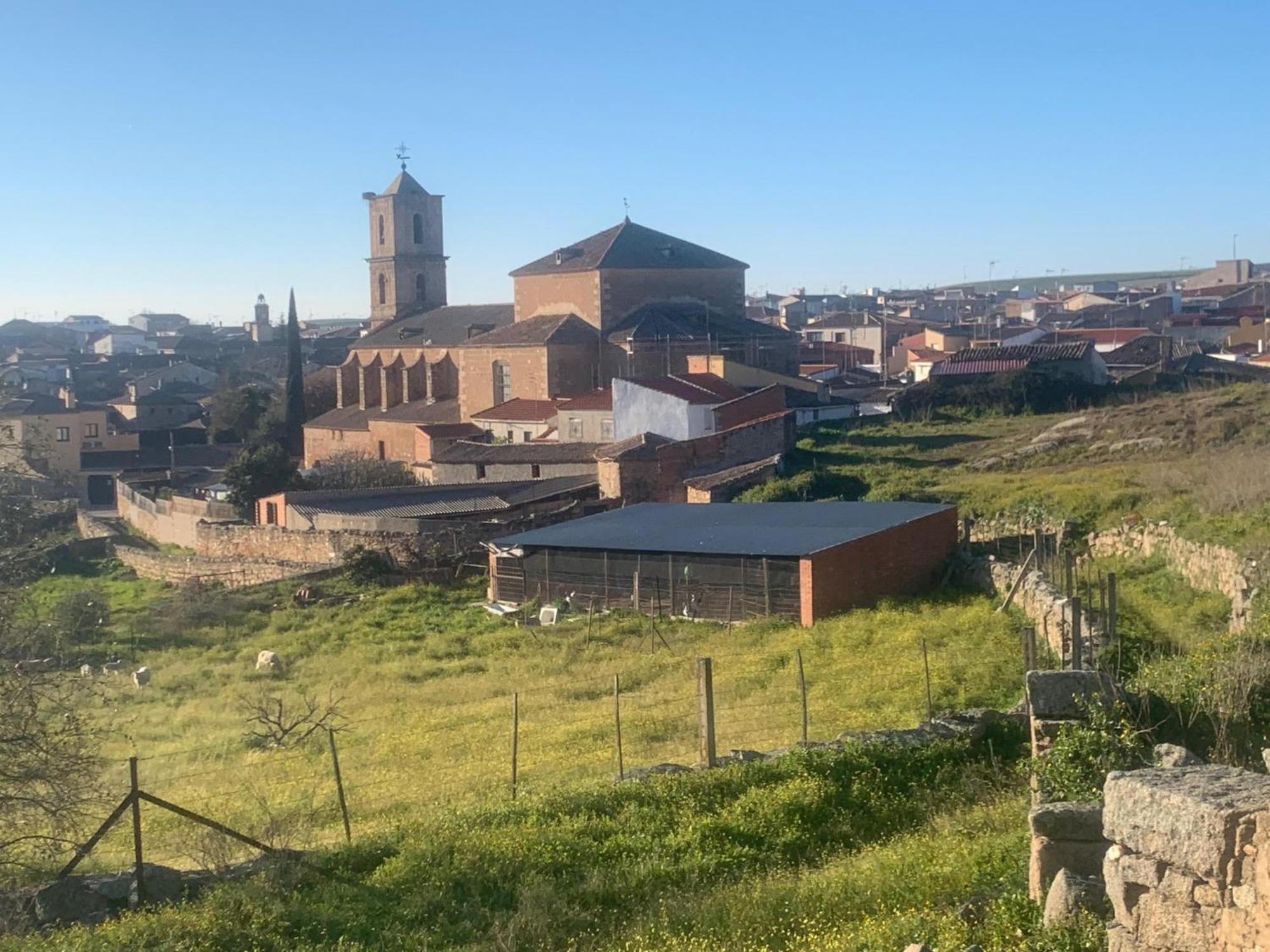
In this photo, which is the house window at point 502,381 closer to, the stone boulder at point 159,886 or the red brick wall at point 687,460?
the red brick wall at point 687,460

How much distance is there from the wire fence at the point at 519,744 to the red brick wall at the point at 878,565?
2575 mm

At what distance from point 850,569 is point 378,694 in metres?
6.29

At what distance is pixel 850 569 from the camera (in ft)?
58.4

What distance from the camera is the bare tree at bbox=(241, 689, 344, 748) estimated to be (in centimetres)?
1368

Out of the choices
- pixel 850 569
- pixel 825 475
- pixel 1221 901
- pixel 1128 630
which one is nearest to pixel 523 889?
pixel 1221 901

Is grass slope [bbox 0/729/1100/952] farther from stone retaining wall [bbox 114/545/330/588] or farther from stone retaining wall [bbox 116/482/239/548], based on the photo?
stone retaining wall [bbox 116/482/239/548]

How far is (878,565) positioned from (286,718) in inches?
316

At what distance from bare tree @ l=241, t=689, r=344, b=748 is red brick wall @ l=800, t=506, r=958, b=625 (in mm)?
6071

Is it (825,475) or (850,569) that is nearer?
(850,569)

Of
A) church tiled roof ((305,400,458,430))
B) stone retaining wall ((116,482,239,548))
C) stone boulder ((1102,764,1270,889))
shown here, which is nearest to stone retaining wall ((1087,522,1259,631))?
stone boulder ((1102,764,1270,889))

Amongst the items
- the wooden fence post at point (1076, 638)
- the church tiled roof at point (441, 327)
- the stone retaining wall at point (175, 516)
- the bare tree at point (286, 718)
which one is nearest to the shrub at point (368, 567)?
the bare tree at point (286, 718)

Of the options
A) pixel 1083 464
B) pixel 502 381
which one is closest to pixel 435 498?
pixel 502 381

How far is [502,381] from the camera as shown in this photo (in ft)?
147

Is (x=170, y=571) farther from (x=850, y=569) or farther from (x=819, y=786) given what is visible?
(x=819, y=786)
